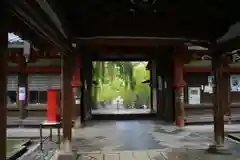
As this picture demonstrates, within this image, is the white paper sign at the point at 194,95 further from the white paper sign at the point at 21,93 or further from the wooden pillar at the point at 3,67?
the wooden pillar at the point at 3,67

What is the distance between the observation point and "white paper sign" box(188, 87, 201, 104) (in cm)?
1523

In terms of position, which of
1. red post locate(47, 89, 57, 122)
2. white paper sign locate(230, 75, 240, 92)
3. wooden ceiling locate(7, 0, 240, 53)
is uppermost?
wooden ceiling locate(7, 0, 240, 53)

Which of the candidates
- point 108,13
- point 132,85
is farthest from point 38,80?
point 132,85

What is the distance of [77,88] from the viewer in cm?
1425

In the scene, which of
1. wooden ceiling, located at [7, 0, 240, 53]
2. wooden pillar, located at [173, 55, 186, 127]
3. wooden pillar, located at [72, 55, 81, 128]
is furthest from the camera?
wooden pillar, located at [173, 55, 186, 127]

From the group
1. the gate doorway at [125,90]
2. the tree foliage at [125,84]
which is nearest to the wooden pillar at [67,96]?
the tree foliage at [125,84]

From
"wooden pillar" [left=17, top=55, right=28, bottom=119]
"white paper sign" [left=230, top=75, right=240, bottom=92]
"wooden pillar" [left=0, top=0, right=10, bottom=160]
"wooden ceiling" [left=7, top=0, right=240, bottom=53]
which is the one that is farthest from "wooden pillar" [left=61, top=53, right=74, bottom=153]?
"white paper sign" [left=230, top=75, right=240, bottom=92]

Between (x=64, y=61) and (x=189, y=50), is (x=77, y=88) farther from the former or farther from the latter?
(x=64, y=61)

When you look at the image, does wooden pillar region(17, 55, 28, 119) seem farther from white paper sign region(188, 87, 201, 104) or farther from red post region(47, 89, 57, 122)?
white paper sign region(188, 87, 201, 104)

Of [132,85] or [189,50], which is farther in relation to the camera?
[132,85]

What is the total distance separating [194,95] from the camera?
15273mm

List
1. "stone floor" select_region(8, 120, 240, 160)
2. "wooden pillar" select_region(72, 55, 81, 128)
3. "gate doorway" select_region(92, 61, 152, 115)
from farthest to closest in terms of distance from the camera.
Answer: "gate doorway" select_region(92, 61, 152, 115) → "wooden pillar" select_region(72, 55, 81, 128) → "stone floor" select_region(8, 120, 240, 160)

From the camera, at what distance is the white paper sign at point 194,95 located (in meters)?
15.2

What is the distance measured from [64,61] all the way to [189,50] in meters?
8.00
